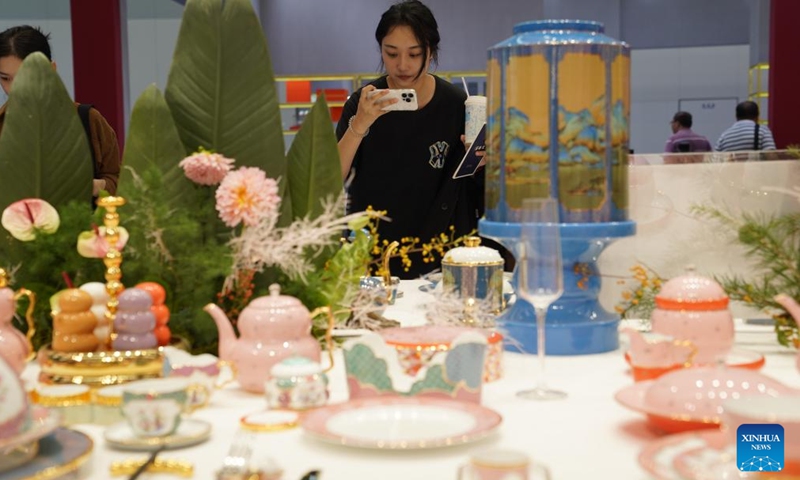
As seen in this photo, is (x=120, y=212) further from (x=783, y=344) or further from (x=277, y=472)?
(x=783, y=344)

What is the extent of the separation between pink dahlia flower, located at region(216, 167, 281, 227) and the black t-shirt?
170cm

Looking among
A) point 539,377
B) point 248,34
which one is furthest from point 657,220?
point 248,34

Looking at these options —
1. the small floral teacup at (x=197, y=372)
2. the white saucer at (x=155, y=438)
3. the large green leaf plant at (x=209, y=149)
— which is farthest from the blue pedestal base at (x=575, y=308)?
the white saucer at (x=155, y=438)

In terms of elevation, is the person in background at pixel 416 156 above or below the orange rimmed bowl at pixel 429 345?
above

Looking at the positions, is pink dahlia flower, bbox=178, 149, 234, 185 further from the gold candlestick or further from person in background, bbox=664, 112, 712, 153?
person in background, bbox=664, 112, 712, 153

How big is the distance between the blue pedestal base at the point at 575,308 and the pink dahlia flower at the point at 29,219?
0.71 metres

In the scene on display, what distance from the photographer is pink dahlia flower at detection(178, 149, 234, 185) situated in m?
1.60

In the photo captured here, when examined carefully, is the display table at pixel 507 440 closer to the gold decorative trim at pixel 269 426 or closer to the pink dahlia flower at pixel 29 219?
the gold decorative trim at pixel 269 426

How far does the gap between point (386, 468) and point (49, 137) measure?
1.06 m

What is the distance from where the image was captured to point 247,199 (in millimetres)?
1499

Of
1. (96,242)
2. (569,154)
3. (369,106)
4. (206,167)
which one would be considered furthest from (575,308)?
(369,106)

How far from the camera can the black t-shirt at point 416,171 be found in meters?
3.21

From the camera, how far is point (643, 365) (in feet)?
4.30

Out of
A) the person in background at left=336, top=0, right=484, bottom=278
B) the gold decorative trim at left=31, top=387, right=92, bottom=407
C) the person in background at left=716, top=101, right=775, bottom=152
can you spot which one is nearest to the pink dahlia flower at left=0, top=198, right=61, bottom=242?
the gold decorative trim at left=31, top=387, right=92, bottom=407
